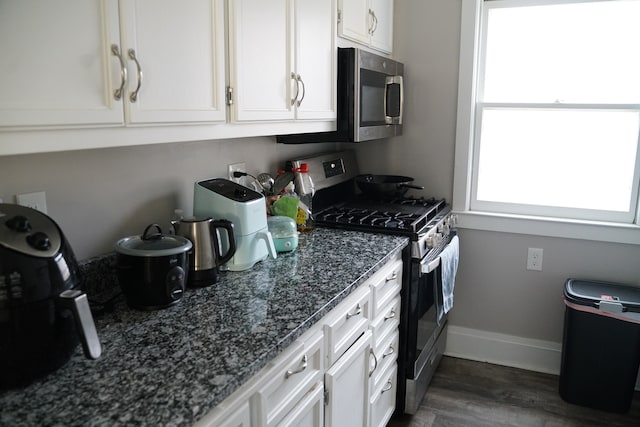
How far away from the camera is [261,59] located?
71.1 inches

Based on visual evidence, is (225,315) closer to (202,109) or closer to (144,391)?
(144,391)

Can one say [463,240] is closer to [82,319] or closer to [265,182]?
[265,182]

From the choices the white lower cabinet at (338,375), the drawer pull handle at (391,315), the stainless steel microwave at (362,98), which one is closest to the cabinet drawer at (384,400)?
the white lower cabinet at (338,375)

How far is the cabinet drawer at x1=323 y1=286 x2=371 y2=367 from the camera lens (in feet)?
5.47

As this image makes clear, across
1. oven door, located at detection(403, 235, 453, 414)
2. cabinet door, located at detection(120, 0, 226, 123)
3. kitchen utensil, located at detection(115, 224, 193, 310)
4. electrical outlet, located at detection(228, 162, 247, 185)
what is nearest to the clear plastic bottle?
electrical outlet, located at detection(228, 162, 247, 185)

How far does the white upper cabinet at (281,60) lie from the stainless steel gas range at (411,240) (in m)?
0.49

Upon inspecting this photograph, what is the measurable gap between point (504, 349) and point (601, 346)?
628mm

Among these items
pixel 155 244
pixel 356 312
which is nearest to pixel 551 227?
pixel 356 312

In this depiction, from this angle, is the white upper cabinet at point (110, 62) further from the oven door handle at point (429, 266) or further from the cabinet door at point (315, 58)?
the oven door handle at point (429, 266)

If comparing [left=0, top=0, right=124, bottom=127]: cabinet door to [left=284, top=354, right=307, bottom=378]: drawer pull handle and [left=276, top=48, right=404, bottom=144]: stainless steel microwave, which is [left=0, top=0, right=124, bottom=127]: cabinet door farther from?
[left=276, top=48, right=404, bottom=144]: stainless steel microwave

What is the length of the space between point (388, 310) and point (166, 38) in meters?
1.39

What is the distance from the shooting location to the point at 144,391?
42.3 inches

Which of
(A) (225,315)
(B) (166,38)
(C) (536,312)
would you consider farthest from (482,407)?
(B) (166,38)

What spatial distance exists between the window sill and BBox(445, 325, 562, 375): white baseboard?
63 cm
